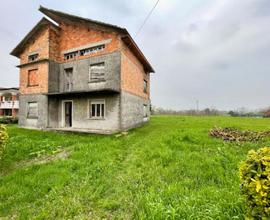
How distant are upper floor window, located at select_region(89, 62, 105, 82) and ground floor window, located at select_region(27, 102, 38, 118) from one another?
6.29 meters

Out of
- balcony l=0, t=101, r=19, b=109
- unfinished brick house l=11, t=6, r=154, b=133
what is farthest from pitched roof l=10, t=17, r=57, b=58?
balcony l=0, t=101, r=19, b=109

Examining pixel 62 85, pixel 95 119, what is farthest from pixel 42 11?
pixel 95 119

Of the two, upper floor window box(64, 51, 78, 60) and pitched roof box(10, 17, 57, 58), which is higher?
pitched roof box(10, 17, 57, 58)

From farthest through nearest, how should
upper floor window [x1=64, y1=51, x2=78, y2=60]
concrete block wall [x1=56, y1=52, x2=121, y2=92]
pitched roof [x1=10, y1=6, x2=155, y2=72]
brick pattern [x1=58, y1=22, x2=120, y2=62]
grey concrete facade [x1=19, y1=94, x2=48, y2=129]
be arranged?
grey concrete facade [x1=19, y1=94, x2=48, y2=129] < upper floor window [x1=64, y1=51, x2=78, y2=60] < brick pattern [x1=58, y1=22, x2=120, y2=62] < concrete block wall [x1=56, y1=52, x2=121, y2=92] < pitched roof [x1=10, y1=6, x2=155, y2=72]

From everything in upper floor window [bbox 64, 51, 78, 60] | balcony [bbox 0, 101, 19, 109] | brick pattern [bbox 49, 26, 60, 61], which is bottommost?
balcony [bbox 0, 101, 19, 109]

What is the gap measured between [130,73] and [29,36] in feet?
33.9

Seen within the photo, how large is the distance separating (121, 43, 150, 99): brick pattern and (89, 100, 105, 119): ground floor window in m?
2.12

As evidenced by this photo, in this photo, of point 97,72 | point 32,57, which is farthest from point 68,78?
point 32,57

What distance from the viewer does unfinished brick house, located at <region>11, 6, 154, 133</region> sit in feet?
44.5

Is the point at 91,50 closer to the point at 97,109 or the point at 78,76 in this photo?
the point at 78,76

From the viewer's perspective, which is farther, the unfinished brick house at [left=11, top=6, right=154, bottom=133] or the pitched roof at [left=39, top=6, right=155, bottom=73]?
the unfinished brick house at [left=11, top=6, right=154, bottom=133]

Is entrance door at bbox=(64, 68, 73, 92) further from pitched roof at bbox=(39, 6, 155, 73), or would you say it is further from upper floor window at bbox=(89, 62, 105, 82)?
pitched roof at bbox=(39, 6, 155, 73)

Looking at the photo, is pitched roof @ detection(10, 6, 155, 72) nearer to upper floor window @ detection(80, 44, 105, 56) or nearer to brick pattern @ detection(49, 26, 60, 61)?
brick pattern @ detection(49, 26, 60, 61)

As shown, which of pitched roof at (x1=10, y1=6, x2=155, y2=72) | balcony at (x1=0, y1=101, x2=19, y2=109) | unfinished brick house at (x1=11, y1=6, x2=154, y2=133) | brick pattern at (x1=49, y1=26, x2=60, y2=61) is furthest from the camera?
balcony at (x1=0, y1=101, x2=19, y2=109)
